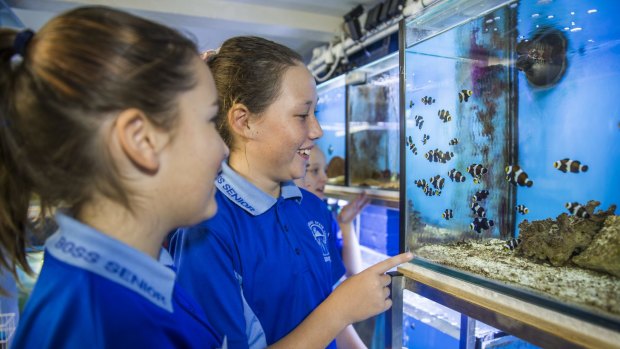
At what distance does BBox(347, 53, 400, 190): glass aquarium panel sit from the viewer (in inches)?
117

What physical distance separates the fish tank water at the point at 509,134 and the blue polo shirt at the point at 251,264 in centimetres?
38

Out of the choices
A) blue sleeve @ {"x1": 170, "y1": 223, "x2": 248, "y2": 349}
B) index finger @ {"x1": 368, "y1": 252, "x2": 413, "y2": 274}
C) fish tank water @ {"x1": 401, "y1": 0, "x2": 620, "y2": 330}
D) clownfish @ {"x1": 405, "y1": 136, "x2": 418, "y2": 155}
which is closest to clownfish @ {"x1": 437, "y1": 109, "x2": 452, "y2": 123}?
fish tank water @ {"x1": 401, "y1": 0, "x2": 620, "y2": 330}

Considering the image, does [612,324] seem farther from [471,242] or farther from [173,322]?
[173,322]

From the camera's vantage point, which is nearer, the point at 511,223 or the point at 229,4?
the point at 511,223

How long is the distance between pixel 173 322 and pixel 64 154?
37cm

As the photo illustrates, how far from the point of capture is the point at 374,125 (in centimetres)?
337

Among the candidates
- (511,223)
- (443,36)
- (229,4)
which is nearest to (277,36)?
(229,4)

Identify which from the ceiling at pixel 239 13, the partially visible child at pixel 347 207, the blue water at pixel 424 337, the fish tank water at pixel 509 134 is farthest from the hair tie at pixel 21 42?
the ceiling at pixel 239 13

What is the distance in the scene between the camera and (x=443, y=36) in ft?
4.44

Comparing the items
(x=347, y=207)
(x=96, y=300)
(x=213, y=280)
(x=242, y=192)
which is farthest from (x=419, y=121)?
(x=347, y=207)

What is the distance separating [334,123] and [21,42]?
3.48 m

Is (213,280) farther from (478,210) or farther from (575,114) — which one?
(575,114)

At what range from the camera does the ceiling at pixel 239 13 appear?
3027 millimetres

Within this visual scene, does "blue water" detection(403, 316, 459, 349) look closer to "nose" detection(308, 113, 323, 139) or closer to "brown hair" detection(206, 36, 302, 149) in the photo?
"nose" detection(308, 113, 323, 139)
